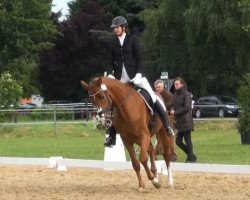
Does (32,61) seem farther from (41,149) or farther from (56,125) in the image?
(41,149)

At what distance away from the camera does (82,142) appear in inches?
1155

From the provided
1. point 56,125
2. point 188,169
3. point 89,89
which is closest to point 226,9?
point 56,125

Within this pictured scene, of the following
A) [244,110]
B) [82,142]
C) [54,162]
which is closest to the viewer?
[54,162]

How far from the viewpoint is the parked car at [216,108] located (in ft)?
151

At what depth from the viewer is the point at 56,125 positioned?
3528 centimetres

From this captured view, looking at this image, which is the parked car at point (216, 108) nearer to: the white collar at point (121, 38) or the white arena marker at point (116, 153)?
the white arena marker at point (116, 153)

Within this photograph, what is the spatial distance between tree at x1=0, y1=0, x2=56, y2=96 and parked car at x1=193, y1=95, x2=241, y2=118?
12294 mm

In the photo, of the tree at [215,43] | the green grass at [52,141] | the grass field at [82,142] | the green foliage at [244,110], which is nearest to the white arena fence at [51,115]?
the green grass at [52,141]

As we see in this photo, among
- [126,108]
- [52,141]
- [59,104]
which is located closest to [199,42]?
[59,104]

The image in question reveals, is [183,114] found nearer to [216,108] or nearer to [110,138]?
[110,138]

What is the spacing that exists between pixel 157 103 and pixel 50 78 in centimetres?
5052

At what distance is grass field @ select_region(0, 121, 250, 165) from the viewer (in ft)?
71.2

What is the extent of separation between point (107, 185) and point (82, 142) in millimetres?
15522

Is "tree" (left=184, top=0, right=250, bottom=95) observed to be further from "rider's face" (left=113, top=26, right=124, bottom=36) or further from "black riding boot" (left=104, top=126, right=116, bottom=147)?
"black riding boot" (left=104, top=126, right=116, bottom=147)
